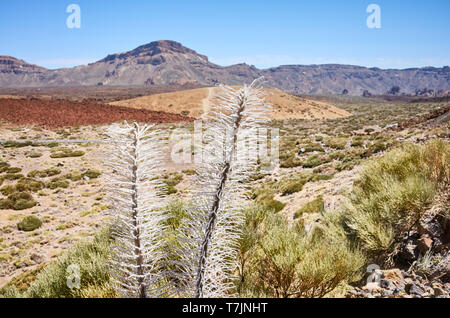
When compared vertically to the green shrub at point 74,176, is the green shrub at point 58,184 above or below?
below

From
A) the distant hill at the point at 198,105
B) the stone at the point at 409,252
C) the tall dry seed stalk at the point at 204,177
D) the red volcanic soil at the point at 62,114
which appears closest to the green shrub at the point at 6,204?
the tall dry seed stalk at the point at 204,177

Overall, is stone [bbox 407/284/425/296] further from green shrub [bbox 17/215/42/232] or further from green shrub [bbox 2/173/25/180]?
green shrub [bbox 2/173/25/180]

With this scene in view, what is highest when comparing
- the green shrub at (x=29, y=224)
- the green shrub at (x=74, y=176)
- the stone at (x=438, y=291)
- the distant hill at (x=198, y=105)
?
the distant hill at (x=198, y=105)

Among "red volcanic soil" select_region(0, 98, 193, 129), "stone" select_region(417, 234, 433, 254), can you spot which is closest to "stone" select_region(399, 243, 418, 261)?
"stone" select_region(417, 234, 433, 254)

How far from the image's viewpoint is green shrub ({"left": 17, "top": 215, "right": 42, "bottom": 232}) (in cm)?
992

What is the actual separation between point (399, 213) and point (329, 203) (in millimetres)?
3356

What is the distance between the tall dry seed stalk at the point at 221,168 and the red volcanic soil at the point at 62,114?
41526 mm

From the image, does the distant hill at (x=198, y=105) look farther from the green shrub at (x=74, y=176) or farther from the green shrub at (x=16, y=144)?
the green shrub at (x=74, y=176)

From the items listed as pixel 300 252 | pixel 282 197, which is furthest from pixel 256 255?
pixel 282 197

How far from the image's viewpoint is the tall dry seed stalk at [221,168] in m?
1.11

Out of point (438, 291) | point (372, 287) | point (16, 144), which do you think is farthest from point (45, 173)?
point (438, 291)

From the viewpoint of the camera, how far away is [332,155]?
50.8 feet
